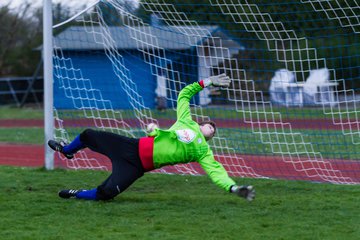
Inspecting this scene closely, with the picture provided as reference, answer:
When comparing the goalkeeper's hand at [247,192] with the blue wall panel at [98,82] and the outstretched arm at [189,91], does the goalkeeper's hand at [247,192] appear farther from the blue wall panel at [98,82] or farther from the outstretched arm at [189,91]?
the blue wall panel at [98,82]

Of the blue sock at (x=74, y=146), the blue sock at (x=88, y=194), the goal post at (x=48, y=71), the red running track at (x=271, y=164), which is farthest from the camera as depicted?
the red running track at (x=271, y=164)

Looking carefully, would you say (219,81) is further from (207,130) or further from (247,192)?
(247,192)

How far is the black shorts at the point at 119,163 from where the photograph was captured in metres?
8.70

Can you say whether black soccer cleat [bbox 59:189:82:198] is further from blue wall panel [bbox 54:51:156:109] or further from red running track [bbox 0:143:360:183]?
blue wall panel [bbox 54:51:156:109]

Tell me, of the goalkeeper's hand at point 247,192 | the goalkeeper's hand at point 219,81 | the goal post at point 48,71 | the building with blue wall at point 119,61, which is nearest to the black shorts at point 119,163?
the goalkeeper's hand at point 219,81

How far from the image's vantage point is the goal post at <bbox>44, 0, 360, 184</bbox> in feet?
39.2

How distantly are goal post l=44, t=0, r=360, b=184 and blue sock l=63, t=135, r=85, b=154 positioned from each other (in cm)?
219

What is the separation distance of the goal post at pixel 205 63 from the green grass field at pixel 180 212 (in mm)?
1552

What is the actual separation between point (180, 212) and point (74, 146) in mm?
1937

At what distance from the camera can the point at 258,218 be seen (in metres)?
7.91

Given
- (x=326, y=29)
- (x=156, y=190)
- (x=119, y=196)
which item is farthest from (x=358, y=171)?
(x=119, y=196)

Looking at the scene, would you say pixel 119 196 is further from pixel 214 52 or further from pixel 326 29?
pixel 326 29

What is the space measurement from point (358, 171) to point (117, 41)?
4861 millimetres

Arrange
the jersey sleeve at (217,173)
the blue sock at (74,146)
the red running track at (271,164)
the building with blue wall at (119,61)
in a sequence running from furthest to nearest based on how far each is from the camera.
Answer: the building with blue wall at (119,61) < the red running track at (271,164) < the blue sock at (74,146) < the jersey sleeve at (217,173)
